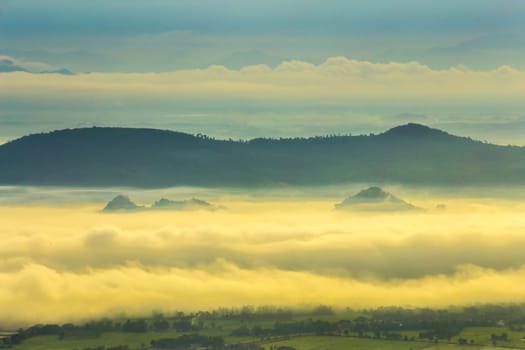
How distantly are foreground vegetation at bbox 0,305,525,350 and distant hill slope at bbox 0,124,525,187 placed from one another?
8619mm

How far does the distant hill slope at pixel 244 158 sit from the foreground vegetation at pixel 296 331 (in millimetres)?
8619

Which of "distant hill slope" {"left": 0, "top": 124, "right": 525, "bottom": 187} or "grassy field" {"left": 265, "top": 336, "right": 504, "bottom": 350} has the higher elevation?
"distant hill slope" {"left": 0, "top": 124, "right": 525, "bottom": 187}

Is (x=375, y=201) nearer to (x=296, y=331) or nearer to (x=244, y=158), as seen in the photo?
(x=244, y=158)

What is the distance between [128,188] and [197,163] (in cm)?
256

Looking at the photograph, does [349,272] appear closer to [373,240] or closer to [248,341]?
[373,240]

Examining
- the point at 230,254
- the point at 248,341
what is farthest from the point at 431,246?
the point at 248,341

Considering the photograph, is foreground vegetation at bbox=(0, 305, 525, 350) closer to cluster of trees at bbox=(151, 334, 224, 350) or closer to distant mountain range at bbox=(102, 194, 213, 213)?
cluster of trees at bbox=(151, 334, 224, 350)

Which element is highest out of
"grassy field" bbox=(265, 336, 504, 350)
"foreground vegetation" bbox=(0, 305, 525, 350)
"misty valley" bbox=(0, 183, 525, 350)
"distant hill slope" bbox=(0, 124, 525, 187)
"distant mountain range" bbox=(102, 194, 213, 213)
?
"distant hill slope" bbox=(0, 124, 525, 187)

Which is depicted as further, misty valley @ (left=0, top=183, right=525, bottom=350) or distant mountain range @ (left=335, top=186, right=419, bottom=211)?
distant mountain range @ (left=335, top=186, right=419, bottom=211)

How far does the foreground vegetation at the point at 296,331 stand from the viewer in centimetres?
3409

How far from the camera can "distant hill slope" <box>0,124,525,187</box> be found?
44.7m

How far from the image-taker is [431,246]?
149 ft

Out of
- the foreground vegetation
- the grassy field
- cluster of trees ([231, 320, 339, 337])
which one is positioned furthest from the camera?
cluster of trees ([231, 320, 339, 337])

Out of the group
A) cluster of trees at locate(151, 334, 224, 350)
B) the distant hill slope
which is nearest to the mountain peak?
the distant hill slope
